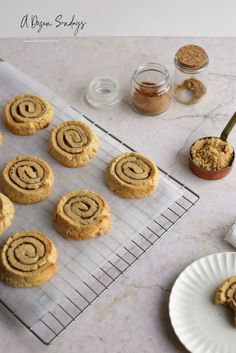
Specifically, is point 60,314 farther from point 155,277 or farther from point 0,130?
point 0,130

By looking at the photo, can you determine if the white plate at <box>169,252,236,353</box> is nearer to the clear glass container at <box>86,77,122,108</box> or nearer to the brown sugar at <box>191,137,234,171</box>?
the brown sugar at <box>191,137,234,171</box>

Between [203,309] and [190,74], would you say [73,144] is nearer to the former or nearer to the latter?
[190,74]

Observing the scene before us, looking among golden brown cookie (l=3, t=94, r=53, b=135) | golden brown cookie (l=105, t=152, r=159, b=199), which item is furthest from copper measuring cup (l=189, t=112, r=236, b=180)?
golden brown cookie (l=3, t=94, r=53, b=135)

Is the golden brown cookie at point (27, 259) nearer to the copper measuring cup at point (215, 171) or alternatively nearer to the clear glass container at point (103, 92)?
the copper measuring cup at point (215, 171)

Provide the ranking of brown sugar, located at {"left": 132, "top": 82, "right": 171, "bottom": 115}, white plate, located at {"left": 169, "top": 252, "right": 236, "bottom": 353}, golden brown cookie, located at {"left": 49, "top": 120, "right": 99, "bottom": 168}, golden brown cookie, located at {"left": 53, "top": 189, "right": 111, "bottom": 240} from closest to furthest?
1. white plate, located at {"left": 169, "top": 252, "right": 236, "bottom": 353}
2. golden brown cookie, located at {"left": 53, "top": 189, "right": 111, "bottom": 240}
3. golden brown cookie, located at {"left": 49, "top": 120, "right": 99, "bottom": 168}
4. brown sugar, located at {"left": 132, "top": 82, "right": 171, "bottom": 115}

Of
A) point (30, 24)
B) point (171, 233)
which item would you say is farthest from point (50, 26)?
point (171, 233)

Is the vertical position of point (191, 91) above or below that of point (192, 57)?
below

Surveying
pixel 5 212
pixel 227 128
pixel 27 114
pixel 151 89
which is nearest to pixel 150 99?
pixel 151 89
